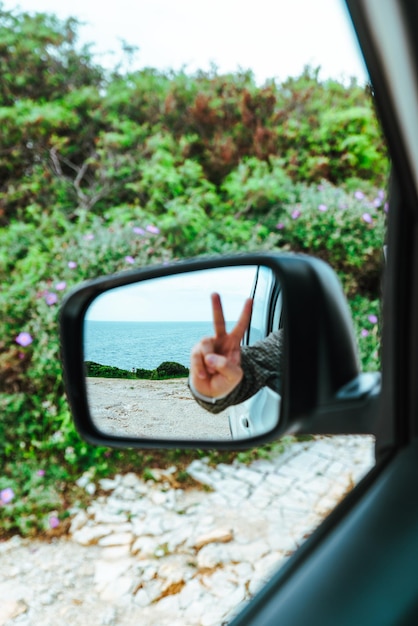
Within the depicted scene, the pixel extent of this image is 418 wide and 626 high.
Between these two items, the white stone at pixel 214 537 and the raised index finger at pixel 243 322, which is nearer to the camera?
the raised index finger at pixel 243 322

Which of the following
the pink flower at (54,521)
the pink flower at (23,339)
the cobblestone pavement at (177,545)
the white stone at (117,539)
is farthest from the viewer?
the pink flower at (23,339)

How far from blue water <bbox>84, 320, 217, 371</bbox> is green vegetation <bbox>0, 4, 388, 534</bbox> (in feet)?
9.06

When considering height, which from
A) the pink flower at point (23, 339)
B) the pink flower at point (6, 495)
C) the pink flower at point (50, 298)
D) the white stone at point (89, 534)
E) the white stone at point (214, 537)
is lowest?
the white stone at point (214, 537)

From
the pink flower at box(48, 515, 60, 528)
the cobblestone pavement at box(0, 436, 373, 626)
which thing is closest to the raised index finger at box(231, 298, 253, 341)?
the cobblestone pavement at box(0, 436, 373, 626)

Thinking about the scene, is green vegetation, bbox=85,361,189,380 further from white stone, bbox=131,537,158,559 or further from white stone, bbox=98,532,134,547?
white stone, bbox=98,532,134,547

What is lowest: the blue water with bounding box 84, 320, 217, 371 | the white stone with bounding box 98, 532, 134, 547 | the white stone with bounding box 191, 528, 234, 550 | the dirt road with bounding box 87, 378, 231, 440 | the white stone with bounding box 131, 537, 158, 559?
the white stone with bounding box 191, 528, 234, 550

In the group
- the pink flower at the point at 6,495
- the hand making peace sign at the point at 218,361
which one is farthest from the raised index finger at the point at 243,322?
the pink flower at the point at 6,495

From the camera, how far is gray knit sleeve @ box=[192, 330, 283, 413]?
36.1 inches

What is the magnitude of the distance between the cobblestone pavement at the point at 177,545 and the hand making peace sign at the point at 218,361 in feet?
7.17

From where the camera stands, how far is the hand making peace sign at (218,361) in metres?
0.90

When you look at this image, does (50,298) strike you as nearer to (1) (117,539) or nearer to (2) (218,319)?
(1) (117,539)

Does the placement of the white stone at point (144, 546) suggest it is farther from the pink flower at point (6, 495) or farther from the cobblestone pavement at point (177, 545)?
the pink flower at point (6, 495)

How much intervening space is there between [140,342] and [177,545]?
102 inches

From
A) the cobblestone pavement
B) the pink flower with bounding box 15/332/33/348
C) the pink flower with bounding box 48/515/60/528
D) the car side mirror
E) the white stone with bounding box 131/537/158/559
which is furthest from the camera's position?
the pink flower with bounding box 15/332/33/348
